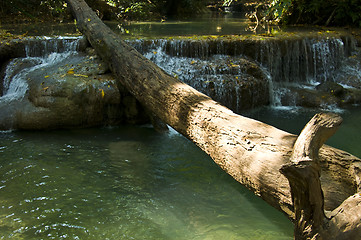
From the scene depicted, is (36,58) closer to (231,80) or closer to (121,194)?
(231,80)

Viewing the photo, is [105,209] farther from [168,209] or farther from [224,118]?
[224,118]

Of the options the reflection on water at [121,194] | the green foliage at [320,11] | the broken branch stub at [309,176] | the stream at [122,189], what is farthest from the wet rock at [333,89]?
the broken branch stub at [309,176]

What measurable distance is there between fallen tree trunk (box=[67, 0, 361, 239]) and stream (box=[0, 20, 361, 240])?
76cm

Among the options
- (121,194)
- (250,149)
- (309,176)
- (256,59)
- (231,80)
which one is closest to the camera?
(309,176)

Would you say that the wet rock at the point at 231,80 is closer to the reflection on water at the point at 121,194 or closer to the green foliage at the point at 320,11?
the reflection on water at the point at 121,194

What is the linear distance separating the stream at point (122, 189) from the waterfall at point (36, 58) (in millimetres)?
109

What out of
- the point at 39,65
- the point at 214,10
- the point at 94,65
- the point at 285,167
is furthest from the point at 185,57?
the point at 214,10

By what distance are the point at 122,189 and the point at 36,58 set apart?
4.65 meters

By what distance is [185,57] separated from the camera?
301 inches

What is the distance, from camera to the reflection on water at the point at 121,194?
3203 millimetres

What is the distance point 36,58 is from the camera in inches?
283

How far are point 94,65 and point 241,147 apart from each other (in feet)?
14.8

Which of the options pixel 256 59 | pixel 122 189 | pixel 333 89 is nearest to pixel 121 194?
pixel 122 189

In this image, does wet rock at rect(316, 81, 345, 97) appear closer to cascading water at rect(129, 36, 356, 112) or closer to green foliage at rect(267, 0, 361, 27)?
cascading water at rect(129, 36, 356, 112)
